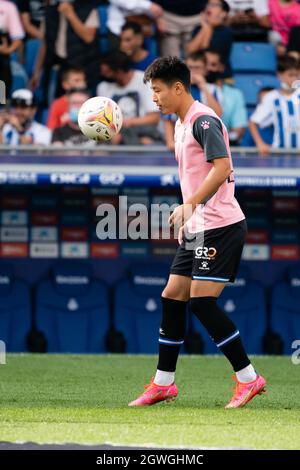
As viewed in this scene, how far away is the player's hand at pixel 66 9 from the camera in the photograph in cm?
1215

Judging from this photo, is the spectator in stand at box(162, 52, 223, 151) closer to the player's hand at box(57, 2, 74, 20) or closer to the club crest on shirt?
the player's hand at box(57, 2, 74, 20)

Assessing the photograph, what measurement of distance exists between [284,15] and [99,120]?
6.15 meters

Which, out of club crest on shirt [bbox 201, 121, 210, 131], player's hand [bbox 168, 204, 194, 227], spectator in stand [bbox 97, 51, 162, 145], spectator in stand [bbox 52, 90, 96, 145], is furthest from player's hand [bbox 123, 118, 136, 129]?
player's hand [bbox 168, 204, 194, 227]

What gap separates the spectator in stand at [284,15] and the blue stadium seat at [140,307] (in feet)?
10.2

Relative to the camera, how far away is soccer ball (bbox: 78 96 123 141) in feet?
23.0

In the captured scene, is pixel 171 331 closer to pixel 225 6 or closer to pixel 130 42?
pixel 130 42

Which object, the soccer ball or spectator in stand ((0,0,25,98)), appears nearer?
the soccer ball

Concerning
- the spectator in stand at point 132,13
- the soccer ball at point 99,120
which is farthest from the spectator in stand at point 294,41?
the soccer ball at point 99,120

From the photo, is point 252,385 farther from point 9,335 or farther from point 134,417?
point 9,335

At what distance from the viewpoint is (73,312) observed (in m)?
11.2

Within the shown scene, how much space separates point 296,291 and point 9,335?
281cm

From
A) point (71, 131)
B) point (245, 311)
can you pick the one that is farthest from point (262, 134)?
point (71, 131)

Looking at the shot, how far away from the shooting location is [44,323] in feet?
36.7

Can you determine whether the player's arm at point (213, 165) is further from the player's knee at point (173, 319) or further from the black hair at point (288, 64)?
the black hair at point (288, 64)
